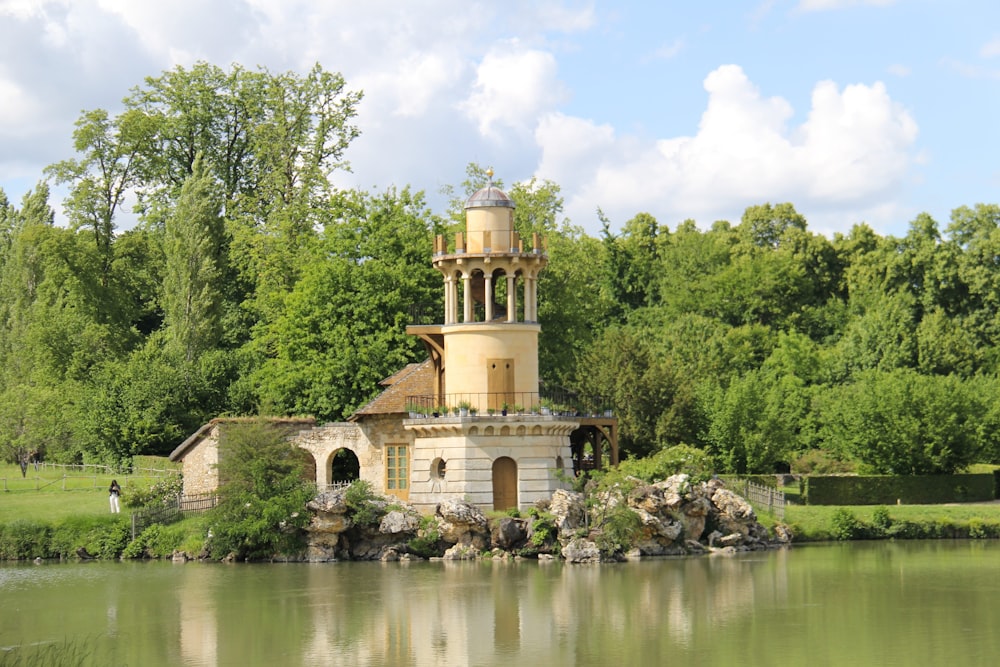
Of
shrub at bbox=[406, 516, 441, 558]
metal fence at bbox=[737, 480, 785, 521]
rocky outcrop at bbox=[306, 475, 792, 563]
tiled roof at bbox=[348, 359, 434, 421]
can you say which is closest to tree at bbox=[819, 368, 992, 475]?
metal fence at bbox=[737, 480, 785, 521]

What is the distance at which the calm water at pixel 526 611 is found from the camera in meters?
30.1

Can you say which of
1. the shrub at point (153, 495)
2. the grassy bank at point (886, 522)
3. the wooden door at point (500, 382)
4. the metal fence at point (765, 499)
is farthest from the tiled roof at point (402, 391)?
the grassy bank at point (886, 522)

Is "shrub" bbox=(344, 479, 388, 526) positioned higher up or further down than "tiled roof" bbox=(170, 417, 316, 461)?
further down

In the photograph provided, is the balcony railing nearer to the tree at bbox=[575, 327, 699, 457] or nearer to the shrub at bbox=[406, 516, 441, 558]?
the shrub at bbox=[406, 516, 441, 558]

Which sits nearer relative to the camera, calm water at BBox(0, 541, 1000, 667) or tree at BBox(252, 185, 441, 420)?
calm water at BBox(0, 541, 1000, 667)

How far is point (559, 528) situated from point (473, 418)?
426 centimetres

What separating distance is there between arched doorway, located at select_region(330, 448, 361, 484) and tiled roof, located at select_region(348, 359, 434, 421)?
2.63 m

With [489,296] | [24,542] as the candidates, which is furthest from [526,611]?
[24,542]

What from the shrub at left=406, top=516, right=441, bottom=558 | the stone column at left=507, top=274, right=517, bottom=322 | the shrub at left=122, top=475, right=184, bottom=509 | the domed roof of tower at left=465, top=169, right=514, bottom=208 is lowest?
the shrub at left=406, top=516, right=441, bottom=558

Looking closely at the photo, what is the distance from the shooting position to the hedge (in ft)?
176

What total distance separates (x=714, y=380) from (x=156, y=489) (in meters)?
22.8

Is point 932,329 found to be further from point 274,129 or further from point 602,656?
point 602,656

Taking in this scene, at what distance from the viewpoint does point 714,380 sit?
202ft

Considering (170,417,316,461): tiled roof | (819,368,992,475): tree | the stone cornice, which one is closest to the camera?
Answer: the stone cornice
